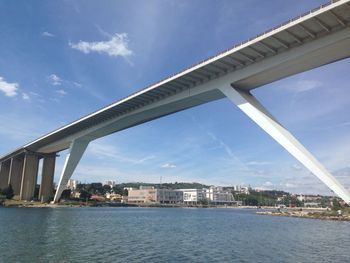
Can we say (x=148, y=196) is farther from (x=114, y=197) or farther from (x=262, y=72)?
(x=262, y=72)

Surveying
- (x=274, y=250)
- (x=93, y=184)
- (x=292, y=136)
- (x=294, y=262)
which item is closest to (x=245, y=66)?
(x=292, y=136)

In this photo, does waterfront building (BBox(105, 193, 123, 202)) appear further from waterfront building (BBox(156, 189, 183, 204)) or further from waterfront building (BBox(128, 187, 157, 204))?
waterfront building (BBox(156, 189, 183, 204))

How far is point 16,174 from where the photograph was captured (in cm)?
10781

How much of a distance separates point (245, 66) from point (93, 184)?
141656 mm

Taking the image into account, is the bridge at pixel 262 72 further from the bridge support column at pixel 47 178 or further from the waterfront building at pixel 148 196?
the waterfront building at pixel 148 196

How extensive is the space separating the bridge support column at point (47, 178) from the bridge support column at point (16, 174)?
8841mm

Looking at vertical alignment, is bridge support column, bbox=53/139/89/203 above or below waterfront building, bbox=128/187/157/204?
above

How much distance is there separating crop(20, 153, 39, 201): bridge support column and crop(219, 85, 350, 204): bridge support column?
251ft

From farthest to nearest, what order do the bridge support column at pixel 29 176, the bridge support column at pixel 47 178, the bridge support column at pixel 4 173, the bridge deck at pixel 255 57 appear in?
the bridge support column at pixel 4 173 → the bridge support column at pixel 47 178 → the bridge support column at pixel 29 176 → the bridge deck at pixel 255 57

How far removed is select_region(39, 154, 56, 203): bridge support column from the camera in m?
98.9

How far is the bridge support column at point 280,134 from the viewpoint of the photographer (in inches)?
882

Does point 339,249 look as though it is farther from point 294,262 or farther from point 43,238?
point 43,238

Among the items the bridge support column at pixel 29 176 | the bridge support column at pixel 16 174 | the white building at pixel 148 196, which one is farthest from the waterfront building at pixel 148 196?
the bridge support column at pixel 29 176

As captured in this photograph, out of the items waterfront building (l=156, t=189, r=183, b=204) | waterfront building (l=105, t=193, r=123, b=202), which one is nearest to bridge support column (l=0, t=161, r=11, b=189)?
waterfront building (l=105, t=193, r=123, b=202)
